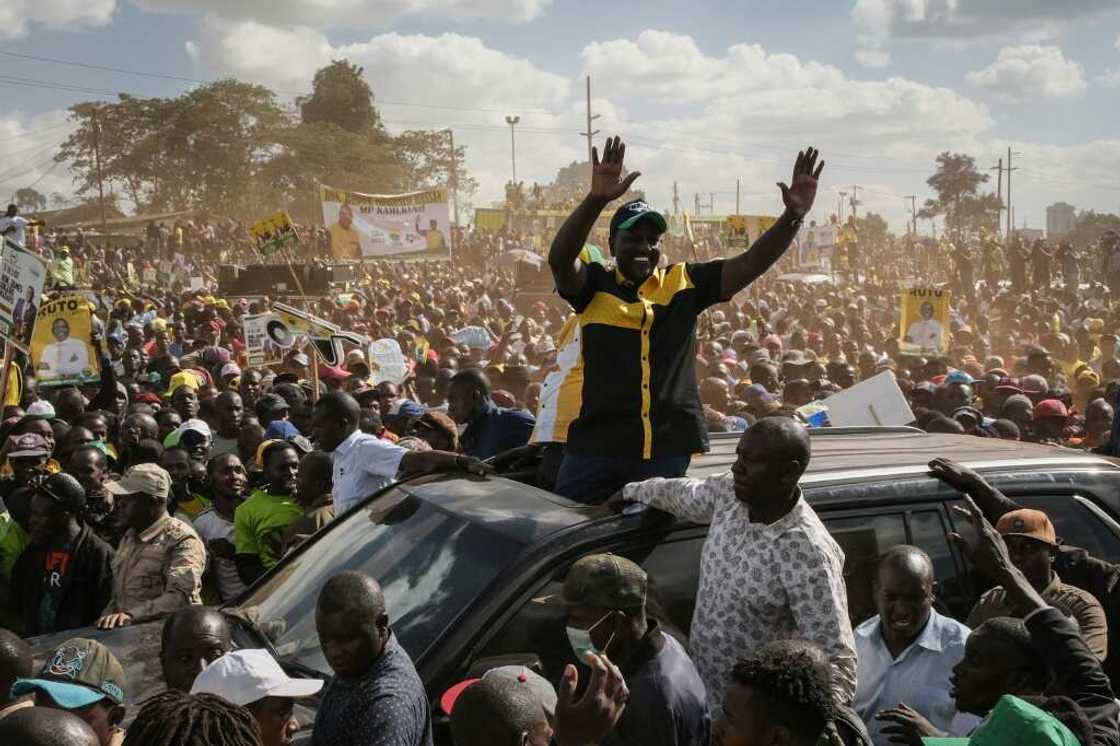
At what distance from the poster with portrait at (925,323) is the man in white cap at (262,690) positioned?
36.0ft

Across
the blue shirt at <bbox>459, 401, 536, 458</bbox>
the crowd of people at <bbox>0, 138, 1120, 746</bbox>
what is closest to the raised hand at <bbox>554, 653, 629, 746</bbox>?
the crowd of people at <bbox>0, 138, 1120, 746</bbox>

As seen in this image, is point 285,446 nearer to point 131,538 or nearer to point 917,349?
point 131,538

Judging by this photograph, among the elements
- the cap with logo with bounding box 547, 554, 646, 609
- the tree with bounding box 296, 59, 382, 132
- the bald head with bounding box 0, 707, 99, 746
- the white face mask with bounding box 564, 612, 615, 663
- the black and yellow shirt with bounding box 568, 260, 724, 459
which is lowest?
the white face mask with bounding box 564, 612, 615, 663

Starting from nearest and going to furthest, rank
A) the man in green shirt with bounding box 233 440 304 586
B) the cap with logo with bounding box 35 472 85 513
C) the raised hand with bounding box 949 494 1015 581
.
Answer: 1. the raised hand with bounding box 949 494 1015 581
2. the cap with logo with bounding box 35 472 85 513
3. the man in green shirt with bounding box 233 440 304 586

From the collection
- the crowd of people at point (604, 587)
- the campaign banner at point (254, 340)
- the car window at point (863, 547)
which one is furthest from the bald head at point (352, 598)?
the campaign banner at point (254, 340)

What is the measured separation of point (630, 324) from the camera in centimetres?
412

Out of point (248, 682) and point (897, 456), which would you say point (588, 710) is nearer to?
point (248, 682)

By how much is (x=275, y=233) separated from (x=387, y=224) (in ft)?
25.8

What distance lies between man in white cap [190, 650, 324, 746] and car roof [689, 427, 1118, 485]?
1.69m

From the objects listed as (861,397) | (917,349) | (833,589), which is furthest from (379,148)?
(833,589)

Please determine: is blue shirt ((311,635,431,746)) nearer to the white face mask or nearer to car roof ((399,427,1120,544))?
the white face mask

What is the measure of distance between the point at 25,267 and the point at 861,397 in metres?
5.86

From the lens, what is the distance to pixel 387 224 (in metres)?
23.8

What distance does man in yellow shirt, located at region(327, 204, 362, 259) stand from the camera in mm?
23141
